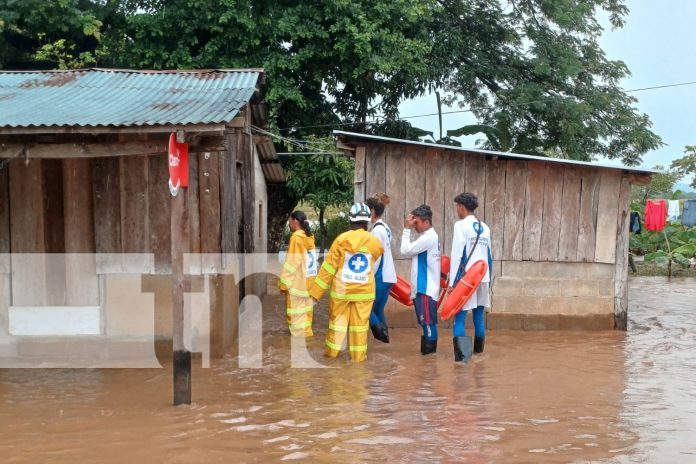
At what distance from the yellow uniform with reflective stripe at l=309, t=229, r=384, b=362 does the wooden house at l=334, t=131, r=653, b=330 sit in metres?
2.33

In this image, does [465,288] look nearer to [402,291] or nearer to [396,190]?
[402,291]

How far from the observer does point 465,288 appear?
786 centimetres

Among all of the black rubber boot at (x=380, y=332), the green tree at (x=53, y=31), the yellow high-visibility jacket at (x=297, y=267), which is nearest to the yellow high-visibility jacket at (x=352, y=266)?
the yellow high-visibility jacket at (x=297, y=267)

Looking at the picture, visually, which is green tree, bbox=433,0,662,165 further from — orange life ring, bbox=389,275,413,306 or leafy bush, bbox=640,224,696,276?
orange life ring, bbox=389,275,413,306

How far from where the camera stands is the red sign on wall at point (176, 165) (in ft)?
20.5

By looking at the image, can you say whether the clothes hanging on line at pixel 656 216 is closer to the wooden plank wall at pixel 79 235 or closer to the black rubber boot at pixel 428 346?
the black rubber boot at pixel 428 346

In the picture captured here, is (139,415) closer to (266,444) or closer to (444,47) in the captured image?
(266,444)

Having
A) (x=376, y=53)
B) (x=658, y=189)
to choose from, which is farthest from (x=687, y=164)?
(x=376, y=53)

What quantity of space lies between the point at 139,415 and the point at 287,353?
9.33 feet

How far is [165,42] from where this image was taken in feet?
52.3

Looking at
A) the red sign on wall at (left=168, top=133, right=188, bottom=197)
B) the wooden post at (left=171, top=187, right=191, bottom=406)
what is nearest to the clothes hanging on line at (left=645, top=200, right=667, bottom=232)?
the red sign on wall at (left=168, top=133, right=188, bottom=197)

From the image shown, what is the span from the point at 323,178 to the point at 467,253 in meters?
8.52

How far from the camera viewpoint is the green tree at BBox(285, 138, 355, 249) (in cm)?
1605

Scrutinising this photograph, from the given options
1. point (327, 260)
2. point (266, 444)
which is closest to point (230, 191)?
point (327, 260)
